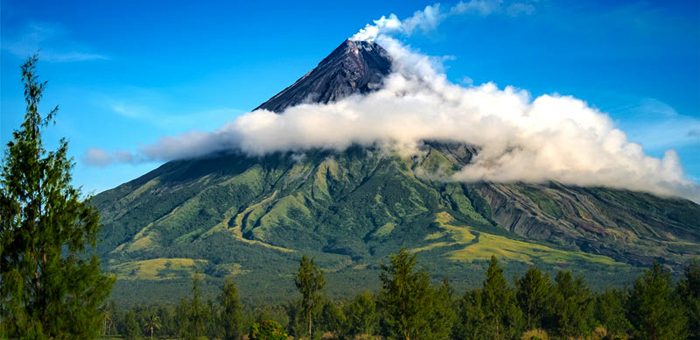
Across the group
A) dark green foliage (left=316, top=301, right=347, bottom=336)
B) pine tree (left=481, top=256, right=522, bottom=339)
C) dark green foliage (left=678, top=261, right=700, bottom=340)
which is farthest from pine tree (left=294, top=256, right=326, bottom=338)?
dark green foliage (left=678, top=261, right=700, bottom=340)

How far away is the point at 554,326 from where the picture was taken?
353ft

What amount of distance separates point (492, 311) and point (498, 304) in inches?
56.9

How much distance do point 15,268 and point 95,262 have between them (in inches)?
114

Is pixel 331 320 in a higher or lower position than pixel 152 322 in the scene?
higher

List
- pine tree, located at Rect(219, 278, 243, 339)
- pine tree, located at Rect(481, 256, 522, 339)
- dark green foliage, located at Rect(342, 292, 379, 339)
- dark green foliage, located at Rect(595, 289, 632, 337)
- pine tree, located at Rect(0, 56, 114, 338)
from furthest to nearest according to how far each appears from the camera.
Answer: dark green foliage, located at Rect(342, 292, 379, 339), pine tree, located at Rect(219, 278, 243, 339), dark green foliage, located at Rect(595, 289, 632, 337), pine tree, located at Rect(481, 256, 522, 339), pine tree, located at Rect(0, 56, 114, 338)

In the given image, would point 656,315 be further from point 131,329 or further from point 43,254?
point 131,329

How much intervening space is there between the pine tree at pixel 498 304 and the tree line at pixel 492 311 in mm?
145

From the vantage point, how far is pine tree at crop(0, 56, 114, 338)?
24344 mm

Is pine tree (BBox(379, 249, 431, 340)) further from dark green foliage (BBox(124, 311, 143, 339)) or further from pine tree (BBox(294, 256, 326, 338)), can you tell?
dark green foliage (BBox(124, 311, 143, 339))

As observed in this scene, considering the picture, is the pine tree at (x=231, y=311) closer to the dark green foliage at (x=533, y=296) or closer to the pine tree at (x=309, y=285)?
the pine tree at (x=309, y=285)

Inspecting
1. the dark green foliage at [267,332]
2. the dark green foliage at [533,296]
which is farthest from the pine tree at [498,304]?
the dark green foliage at [267,332]

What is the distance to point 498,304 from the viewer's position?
95.5 metres

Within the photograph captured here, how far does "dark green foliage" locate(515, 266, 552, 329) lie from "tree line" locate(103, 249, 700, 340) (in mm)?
161

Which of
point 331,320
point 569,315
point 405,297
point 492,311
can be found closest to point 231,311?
point 331,320
